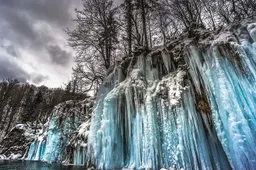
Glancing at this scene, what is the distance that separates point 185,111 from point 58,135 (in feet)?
43.6

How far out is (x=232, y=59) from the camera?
4.56m

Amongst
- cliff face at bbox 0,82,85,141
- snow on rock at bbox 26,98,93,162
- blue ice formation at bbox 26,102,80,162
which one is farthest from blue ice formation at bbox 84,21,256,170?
cliff face at bbox 0,82,85,141

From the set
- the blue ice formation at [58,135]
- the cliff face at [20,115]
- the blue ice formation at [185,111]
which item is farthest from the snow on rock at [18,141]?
the blue ice formation at [185,111]

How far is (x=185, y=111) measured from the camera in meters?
5.20

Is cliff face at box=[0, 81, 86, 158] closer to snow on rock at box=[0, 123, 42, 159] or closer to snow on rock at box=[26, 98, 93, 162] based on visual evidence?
snow on rock at box=[0, 123, 42, 159]

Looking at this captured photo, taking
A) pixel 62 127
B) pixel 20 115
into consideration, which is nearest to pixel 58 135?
pixel 62 127

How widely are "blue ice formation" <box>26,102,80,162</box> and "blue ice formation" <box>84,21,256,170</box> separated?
7.88m

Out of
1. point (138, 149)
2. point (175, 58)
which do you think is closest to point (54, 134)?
point (138, 149)

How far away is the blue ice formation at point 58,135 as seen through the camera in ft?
47.8

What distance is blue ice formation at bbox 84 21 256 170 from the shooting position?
157 inches

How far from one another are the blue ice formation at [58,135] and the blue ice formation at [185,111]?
25.8 feet

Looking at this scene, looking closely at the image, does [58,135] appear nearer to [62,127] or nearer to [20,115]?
[62,127]

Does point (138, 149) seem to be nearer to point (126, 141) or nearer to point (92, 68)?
point (126, 141)

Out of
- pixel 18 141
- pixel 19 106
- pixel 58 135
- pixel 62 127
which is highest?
pixel 19 106
